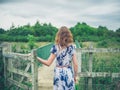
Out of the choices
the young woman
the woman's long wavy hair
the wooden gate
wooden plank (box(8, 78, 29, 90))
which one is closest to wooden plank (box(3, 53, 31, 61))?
the wooden gate

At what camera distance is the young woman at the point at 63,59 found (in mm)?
5539

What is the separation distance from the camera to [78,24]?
95.8 metres

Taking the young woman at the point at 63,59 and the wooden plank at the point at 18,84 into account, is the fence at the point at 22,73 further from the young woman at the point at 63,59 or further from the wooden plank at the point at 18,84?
the young woman at the point at 63,59

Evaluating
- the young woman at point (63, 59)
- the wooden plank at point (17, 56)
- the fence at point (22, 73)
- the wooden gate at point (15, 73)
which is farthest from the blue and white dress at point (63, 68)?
the wooden gate at point (15, 73)

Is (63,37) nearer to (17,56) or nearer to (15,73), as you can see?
(17,56)

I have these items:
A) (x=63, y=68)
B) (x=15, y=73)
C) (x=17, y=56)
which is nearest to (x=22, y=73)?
(x=17, y=56)

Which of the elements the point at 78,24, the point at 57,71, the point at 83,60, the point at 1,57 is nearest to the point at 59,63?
the point at 57,71

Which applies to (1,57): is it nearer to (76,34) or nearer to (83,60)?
(83,60)

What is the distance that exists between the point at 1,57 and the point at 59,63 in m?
3.62

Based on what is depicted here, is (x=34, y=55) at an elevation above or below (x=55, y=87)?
above

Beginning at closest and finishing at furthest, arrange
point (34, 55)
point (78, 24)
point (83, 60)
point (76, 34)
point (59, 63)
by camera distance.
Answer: point (59, 63)
point (34, 55)
point (83, 60)
point (76, 34)
point (78, 24)

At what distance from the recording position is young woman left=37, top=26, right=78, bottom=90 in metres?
5.54

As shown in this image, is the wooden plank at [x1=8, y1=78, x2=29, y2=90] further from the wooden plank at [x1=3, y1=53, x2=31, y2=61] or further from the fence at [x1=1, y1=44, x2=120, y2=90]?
the wooden plank at [x1=3, y1=53, x2=31, y2=61]

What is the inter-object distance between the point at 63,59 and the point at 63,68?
0.19 m
